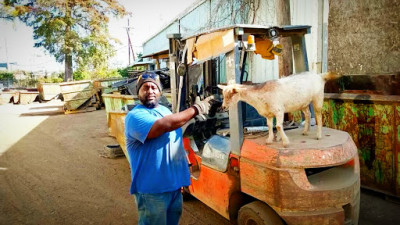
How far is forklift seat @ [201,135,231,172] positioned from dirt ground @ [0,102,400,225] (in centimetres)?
100

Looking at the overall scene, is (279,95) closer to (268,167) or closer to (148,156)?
(268,167)

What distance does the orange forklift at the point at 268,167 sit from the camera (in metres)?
2.44

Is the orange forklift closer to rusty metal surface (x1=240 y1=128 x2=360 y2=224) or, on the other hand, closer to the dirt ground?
rusty metal surface (x1=240 y1=128 x2=360 y2=224)

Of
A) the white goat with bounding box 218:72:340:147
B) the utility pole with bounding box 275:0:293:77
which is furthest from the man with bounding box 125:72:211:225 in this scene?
the utility pole with bounding box 275:0:293:77

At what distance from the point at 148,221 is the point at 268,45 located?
7.81 ft

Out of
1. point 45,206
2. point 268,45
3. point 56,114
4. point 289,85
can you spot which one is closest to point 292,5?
point 268,45

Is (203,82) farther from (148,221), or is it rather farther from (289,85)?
(148,221)

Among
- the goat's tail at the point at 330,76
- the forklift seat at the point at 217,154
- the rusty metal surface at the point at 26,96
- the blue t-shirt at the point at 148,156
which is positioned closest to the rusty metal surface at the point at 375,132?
the goat's tail at the point at 330,76

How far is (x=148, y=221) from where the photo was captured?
239 centimetres

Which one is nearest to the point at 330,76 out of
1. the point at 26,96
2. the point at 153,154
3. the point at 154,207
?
the point at 153,154

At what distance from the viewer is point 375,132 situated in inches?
164

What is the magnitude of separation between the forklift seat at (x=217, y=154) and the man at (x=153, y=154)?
2.09ft

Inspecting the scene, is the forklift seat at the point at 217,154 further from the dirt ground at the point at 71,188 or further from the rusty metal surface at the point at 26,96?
the rusty metal surface at the point at 26,96

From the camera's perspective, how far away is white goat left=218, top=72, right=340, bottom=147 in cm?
259
